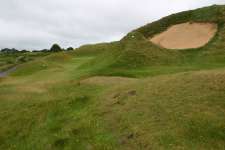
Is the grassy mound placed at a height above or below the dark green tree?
above

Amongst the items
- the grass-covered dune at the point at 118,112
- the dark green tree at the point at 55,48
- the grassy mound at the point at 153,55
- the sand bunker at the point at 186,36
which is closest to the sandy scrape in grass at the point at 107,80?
the grass-covered dune at the point at 118,112

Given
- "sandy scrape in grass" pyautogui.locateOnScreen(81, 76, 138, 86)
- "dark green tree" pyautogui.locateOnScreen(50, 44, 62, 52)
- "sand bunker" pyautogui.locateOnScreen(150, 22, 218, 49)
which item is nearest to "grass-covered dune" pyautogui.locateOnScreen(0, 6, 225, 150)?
"sandy scrape in grass" pyautogui.locateOnScreen(81, 76, 138, 86)

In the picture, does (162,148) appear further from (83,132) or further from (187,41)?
(187,41)

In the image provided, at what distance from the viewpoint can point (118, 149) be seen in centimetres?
1234

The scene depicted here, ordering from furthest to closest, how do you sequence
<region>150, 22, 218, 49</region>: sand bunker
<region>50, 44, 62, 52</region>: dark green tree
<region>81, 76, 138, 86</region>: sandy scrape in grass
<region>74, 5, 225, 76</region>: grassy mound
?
<region>50, 44, 62, 52</region>: dark green tree, <region>150, 22, 218, 49</region>: sand bunker, <region>74, 5, 225, 76</region>: grassy mound, <region>81, 76, 138, 86</region>: sandy scrape in grass

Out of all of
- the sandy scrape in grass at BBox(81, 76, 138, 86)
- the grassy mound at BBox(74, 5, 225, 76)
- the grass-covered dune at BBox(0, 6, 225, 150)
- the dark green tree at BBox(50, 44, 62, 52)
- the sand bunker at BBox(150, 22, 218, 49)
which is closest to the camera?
the grass-covered dune at BBox(0, 6, 225, 150)

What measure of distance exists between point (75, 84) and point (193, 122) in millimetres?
11874

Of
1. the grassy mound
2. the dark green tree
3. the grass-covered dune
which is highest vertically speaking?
the grassy mound

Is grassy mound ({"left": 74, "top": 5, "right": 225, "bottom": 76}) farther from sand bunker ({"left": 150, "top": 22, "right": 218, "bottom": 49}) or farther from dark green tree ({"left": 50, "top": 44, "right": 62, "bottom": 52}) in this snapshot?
dark green tree ({"left": 50, "top": 44, "right": 62, "bottom": 52})

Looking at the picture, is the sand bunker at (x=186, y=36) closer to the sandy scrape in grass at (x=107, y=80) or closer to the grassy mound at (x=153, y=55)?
the grassy mound at (x=153, y=55)

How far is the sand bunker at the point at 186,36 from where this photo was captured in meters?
34.3

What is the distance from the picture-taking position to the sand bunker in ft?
113

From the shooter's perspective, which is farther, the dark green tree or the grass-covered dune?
the dark green tree

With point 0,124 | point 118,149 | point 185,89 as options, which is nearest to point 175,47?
point 185,89
